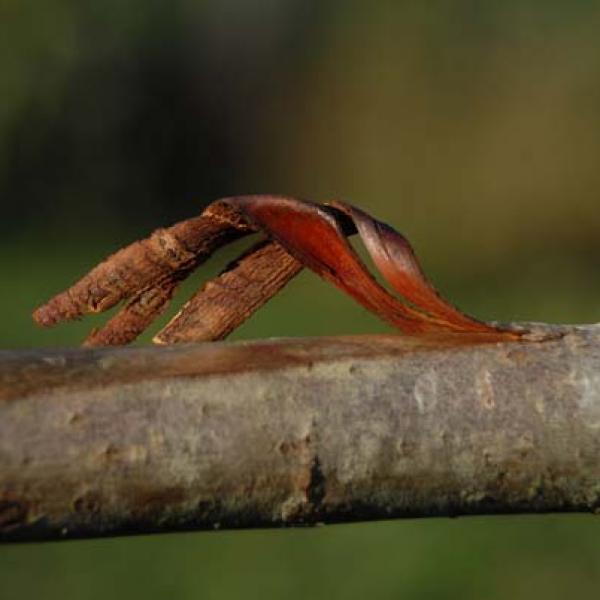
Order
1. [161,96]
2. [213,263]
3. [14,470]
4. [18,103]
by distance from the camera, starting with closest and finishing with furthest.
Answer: [14,470]
[213,263]
[18,103]
[161,96]

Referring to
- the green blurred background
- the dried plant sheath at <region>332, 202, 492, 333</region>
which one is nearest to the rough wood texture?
the dried plant sheath at <region>332, 202, 492, 333</region>

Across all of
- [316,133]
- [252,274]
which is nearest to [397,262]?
[252,274]

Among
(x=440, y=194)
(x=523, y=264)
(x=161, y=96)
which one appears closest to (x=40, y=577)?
(x=523, y=264)

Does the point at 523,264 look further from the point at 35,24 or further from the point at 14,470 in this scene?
the point at 14,470

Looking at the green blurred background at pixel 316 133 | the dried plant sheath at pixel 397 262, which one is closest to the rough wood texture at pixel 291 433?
the dried plant sheath at pixel 397 262

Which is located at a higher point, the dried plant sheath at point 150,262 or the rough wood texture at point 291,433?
the dried plant sheath at point 150,262

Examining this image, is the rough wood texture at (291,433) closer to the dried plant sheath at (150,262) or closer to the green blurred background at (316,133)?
the dried plant sheath at (150,262)

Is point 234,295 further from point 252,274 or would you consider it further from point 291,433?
point 291,433
